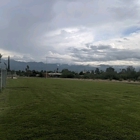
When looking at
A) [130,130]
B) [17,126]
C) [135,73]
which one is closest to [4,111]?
[17,126]

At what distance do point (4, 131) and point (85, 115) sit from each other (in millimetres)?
4183

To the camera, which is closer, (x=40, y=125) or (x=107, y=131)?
(x=107, y=131)

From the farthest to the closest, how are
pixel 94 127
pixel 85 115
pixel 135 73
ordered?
pixel 135 73 < pixel 85 115 < pixel 94 127

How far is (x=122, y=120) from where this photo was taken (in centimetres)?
1059

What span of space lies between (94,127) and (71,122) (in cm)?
114

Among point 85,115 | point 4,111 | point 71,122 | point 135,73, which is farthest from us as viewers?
point 135,73

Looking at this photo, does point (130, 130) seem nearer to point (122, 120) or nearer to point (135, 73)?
point (122, 120)

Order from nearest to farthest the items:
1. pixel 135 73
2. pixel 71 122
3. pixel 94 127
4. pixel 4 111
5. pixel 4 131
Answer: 1. pixel 4 131
2. pixel 94 127
3. pixel 71 122
4. pixel 4 111
5. pixel 135 73

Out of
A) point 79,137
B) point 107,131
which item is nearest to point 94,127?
point 107,131

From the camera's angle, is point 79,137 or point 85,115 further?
point 85,115

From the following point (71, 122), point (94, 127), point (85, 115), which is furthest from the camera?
point (85, 115)

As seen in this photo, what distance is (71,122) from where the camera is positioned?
392 inches

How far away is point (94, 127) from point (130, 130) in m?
1.18

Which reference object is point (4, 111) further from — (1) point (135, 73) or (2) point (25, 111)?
(1) point (135, 73)
